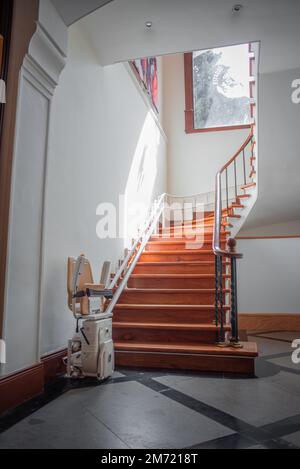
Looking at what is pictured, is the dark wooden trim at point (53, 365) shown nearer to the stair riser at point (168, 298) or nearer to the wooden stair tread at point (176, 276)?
the stair riser at point (168, 298)

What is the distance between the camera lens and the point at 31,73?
2256 mm

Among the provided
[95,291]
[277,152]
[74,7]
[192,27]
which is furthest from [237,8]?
[95,291]

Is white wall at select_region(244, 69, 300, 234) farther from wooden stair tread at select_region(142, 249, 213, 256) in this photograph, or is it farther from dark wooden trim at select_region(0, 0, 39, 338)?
dark wooden trim at select_region(0, 0, 39, 338)

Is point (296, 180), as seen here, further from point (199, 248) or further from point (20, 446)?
point (20, 446)

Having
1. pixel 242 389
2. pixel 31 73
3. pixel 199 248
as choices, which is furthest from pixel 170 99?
pixel 242 389

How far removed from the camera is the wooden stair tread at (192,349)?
2.74 meters

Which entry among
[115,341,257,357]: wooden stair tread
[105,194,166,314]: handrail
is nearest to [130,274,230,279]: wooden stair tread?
[105,194,166,314]: handrail

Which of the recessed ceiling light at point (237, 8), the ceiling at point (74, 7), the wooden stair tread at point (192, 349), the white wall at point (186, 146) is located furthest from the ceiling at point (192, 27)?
the white wall at point (186, 146)

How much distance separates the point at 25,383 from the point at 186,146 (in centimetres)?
663

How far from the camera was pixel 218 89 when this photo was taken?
7.98m

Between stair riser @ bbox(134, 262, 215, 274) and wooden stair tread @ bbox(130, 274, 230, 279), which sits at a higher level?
stair riser @ bbox(134, 262, 215, 274)

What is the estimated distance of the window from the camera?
7777 millimetres

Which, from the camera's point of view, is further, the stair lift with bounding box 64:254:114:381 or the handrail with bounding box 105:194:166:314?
the handrail with bounding box 105:194:166:314

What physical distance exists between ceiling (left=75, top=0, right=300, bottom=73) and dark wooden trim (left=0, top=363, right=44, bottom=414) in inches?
113
